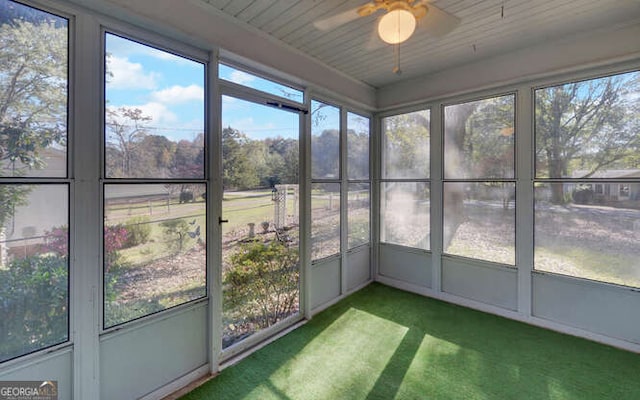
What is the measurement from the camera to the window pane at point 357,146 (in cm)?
369

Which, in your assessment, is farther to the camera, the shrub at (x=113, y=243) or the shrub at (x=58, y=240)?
the shrub at (x=113, y=243)

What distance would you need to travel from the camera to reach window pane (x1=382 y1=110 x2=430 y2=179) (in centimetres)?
365

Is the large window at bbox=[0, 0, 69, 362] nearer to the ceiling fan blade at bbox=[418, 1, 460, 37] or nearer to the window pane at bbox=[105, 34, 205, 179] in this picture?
the window pane at bbox=[105, 34, 205, 179]

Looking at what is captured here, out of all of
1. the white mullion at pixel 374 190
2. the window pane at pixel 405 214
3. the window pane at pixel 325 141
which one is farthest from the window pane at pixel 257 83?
the window pane at pixel 405 214

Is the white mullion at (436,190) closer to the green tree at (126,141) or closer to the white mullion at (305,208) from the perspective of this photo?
the white mullion at (305,208)

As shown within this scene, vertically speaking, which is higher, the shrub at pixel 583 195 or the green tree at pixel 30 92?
the green tree at pixel 30 92

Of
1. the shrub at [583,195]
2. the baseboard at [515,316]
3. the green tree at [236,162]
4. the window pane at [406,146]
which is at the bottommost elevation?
the baseboard at [515,316]

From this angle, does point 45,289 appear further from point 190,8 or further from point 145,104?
point 190,8

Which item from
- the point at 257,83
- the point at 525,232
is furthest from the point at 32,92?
the point at 525,232

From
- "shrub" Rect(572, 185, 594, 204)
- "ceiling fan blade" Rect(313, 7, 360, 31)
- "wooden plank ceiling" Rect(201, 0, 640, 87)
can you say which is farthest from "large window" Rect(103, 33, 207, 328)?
"shrub" Rect(572, 185, 594, 204)

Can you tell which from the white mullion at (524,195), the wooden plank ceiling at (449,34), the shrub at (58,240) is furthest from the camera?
the white mullion at (524,195)

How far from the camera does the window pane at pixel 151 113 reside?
1727mm

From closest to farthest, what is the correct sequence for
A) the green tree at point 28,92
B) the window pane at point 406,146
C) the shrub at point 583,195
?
the green tree at point 28,92 → the shrub at point 583,195 → the window pane at point 406,146

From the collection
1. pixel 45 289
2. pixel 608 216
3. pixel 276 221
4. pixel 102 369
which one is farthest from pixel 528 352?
pixel 45 289
